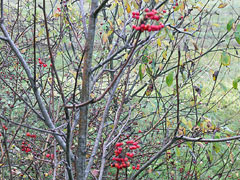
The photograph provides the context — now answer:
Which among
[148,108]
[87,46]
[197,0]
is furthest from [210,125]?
[148,108]

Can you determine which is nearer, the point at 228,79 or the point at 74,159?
the point at 74,159

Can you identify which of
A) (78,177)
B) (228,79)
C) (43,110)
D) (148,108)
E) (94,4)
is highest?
(228,79)

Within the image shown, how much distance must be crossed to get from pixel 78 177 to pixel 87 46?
2.70 ft

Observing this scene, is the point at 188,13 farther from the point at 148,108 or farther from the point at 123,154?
the point at 148,108

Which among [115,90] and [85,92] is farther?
[115,90]

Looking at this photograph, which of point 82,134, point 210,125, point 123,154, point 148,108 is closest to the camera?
point 123,154

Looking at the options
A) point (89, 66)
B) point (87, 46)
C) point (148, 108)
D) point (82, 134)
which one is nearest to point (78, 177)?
point (82, 134)

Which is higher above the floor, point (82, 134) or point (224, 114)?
point (224, 114)

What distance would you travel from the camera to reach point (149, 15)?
0.98 meters

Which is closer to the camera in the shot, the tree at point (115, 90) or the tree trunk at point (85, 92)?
the tree at point (115, 90)

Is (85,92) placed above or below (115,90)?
below

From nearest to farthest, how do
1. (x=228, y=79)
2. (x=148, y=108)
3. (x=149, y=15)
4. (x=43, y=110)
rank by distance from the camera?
1. (x=149, y=15)
2. (x=43, y=110)
3. (x=148, y=108)
4. (x=228, y=79)

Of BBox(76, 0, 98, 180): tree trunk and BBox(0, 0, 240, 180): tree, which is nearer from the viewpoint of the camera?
BBox(0, 0, 240, 180): tree

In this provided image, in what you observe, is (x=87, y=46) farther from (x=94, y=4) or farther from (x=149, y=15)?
(x=149, y=15)
